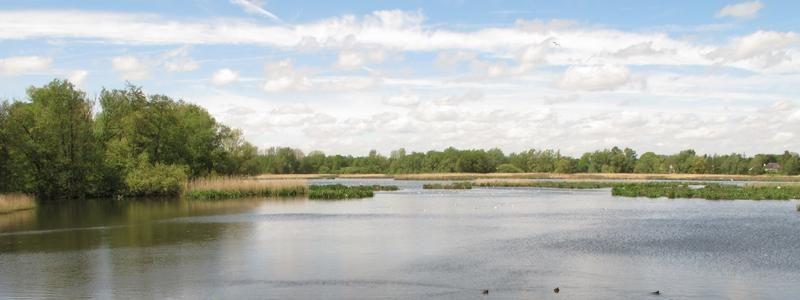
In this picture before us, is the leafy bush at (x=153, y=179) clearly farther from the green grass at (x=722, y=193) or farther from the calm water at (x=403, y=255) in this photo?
the green grass at (x=722, y=193)

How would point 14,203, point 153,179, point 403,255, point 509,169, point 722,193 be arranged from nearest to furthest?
point 403,255
point 14,203
point 722,193
point 153,179
point 509,169

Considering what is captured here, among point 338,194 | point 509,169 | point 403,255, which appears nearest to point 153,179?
point 338,194

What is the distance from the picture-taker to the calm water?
14727 mm

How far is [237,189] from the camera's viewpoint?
2015 inches

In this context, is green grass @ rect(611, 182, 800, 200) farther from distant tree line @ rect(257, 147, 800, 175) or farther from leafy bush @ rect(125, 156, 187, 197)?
distant tree line @ rect(257, 147, 800, 175)

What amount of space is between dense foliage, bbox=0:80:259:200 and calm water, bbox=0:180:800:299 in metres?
15.8

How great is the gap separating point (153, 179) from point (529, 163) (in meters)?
93.3

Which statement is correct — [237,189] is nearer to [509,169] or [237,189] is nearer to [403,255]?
[403,255]

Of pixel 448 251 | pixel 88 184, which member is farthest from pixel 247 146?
pixel 448 251

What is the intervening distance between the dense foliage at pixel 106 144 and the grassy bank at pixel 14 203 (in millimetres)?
5161

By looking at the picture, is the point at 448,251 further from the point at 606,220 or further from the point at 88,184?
the point at 88,184

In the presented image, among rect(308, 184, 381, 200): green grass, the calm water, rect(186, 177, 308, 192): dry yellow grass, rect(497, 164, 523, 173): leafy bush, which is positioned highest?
rect(497, 164, 523, 173): leafy bush

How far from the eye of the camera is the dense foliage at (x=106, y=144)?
48247 millimetres

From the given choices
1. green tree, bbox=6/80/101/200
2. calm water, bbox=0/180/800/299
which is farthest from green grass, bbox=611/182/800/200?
green tree, bbox=6/80/101/200
